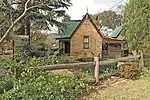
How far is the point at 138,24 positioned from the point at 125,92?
41.1 feet

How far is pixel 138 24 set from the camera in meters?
21.9

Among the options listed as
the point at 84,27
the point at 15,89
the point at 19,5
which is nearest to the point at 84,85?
the point at 15,89

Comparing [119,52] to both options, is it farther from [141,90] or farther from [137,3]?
[141,90]

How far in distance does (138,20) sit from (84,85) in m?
12.8

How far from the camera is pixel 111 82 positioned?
11.6 meters

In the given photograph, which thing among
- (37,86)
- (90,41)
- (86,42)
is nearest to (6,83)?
(37,86)

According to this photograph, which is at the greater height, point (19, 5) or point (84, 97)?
point (19, 5)

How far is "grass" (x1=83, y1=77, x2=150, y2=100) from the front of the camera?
9.61 meters

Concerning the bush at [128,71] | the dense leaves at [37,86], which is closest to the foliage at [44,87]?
the dense leaves at [37,86]

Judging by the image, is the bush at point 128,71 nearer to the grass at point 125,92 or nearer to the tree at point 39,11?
the grass at point 125,92

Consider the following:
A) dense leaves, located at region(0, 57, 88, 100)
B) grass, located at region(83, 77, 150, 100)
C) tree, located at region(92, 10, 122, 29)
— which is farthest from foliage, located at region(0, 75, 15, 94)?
tree, located at region(92, 10, 122, 29)

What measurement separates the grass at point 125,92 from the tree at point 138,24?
9755 mm

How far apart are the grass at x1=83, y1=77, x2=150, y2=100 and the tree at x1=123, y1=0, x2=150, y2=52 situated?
9755 millimetres

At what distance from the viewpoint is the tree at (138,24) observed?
21000 millimetres
